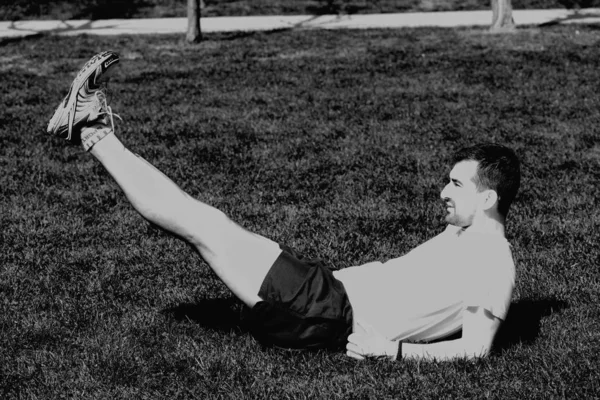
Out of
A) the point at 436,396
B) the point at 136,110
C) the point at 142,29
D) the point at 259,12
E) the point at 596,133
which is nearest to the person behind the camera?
the point at 436,396

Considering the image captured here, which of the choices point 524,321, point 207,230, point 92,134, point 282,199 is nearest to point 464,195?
point 524,321

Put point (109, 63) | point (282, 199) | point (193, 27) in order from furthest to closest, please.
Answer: point (193, 27), point (282, 199), point (109, 63)

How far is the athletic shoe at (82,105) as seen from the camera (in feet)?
15.0

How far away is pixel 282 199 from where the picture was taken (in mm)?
7570

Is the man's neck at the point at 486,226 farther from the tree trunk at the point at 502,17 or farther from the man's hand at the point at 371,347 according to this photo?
the tree trunk at the point at 502,17

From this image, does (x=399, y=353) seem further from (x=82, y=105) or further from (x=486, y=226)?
(x=82, y=105)

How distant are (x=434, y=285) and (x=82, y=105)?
2115 mm

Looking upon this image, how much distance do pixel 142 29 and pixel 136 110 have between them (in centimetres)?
784

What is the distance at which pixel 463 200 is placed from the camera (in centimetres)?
431

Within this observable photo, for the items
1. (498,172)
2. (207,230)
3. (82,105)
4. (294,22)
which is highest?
(82,105)

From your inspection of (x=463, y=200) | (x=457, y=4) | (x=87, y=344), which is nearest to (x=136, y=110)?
(x=87, y=344)

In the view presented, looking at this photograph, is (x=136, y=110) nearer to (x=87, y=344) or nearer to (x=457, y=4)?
(x=87, y=344)

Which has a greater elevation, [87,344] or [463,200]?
[463,200]

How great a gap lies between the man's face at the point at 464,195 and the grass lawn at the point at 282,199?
75 cm
